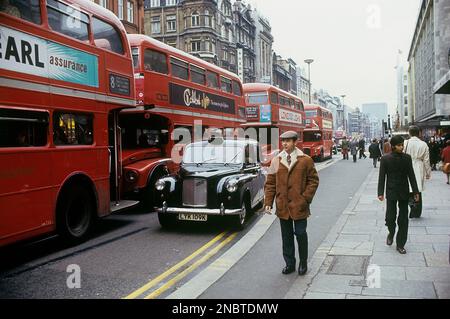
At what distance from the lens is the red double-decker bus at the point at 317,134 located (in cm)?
3244

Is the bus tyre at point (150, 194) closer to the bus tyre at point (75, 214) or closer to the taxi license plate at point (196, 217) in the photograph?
the taxi license plate at point (196, 217)

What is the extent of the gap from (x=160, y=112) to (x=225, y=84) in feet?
16.7

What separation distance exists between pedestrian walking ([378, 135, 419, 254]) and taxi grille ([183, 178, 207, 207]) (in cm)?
324

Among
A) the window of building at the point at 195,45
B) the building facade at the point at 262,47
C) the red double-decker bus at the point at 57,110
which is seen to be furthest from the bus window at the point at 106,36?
the building facade at the point at 262,47

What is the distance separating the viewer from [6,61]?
599 cm

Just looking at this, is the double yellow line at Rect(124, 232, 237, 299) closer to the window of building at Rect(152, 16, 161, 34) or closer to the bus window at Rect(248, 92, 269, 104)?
the bus window at Rect(248, 92, 269, 104)

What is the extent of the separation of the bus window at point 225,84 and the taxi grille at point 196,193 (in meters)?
8.17

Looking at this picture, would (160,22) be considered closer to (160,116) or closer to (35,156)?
(160,116)

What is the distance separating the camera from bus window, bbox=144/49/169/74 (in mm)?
11469

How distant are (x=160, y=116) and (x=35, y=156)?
5.70m

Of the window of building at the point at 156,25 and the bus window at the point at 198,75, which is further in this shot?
the window of building at the point at 156,25

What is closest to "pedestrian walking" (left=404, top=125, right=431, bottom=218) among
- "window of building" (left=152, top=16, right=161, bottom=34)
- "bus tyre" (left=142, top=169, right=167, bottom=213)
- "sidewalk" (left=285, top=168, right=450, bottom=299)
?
"sidewalk" (left=285, top=168, right=450, bottom=299)

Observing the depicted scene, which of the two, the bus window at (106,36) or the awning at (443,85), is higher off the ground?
the bus window at (106,36)

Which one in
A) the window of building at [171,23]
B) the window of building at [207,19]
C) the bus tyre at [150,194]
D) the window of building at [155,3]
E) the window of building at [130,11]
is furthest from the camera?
the window of building at [155,3]
